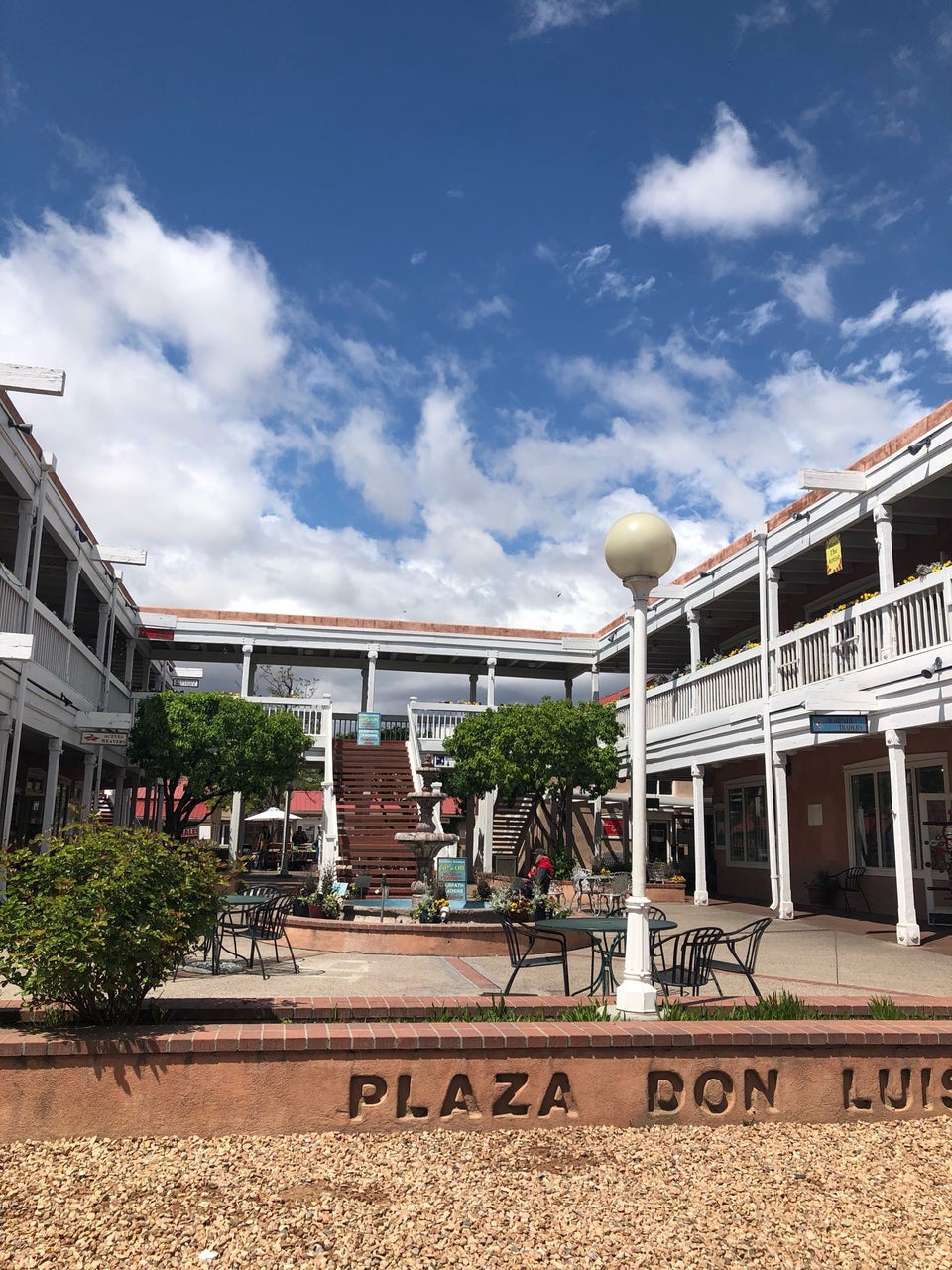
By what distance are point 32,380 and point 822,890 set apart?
1464cm

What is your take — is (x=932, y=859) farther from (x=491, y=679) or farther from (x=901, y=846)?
(x=491, y=679)

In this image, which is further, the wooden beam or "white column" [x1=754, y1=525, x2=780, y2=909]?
"white column" [x1=754, y1=525, x2=780, y2=909]

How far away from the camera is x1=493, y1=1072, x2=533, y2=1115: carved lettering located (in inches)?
188

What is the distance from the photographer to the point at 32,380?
1162cm

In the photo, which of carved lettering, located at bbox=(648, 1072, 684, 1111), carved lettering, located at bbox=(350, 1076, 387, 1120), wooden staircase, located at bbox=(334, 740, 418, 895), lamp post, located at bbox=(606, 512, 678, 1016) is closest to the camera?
carved lettering, located at bbox=(350, 1076, 387, 1120)

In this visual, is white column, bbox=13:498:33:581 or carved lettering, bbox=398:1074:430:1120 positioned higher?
white column, bbox=13:498:33:581

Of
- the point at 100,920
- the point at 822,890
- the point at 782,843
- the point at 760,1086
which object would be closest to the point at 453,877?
the point at 782,843

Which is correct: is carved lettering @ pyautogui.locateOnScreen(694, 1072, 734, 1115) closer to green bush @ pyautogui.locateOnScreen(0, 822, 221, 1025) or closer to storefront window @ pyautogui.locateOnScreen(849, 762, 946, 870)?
green bush @ pyautogui.locateOnScreen(0, 822, 221, 1025)

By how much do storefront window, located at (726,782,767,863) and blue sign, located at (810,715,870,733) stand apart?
287 inches

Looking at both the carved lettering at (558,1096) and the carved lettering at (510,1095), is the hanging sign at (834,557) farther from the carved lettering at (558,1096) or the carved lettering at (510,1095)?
the carved lettering at (510,1095)

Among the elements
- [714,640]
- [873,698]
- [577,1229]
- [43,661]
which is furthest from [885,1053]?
[714,640]

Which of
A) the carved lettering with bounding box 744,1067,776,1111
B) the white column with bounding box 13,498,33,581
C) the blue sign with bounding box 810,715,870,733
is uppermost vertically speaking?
the white column with bounding box 13,498,33,581

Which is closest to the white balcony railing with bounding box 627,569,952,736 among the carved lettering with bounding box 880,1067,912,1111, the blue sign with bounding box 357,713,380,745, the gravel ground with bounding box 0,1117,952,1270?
the carved lettering with bounding box 880,1067,912,1111

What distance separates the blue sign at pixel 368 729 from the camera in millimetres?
25453
